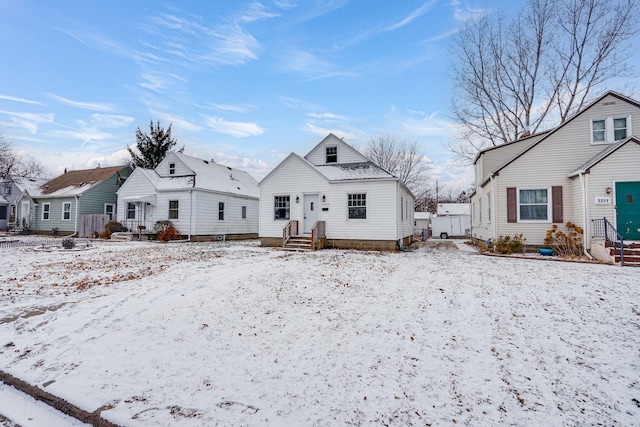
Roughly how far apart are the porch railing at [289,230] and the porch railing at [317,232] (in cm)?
109

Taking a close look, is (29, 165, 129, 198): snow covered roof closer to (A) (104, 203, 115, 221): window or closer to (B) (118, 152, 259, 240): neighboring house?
(A) (104, 203, 115, 221): window

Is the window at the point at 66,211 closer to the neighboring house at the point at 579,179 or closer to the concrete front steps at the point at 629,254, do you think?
the neighboring house at the point at 579,179

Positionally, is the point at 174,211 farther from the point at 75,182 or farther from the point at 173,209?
the point at 75,182

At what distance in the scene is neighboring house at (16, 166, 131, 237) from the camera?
24344mm

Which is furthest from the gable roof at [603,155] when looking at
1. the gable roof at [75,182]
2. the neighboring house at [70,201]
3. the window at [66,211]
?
the window at [66,211]

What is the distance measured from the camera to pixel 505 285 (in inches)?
273

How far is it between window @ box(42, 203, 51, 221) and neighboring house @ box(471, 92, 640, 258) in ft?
106

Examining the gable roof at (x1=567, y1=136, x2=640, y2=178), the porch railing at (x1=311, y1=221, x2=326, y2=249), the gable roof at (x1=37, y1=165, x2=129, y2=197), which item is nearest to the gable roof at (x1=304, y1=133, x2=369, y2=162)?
the porch railing at (x1=311, y1=221, x2=326, y2=249)

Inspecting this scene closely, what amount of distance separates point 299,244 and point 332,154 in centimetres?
566

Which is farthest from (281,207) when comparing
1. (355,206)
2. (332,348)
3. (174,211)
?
(332,348)

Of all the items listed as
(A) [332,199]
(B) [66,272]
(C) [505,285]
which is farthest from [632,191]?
(B) [66,272]

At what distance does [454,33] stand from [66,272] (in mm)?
27490

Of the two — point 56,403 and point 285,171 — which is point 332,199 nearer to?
point 285,171

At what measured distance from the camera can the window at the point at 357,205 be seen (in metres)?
15.0
